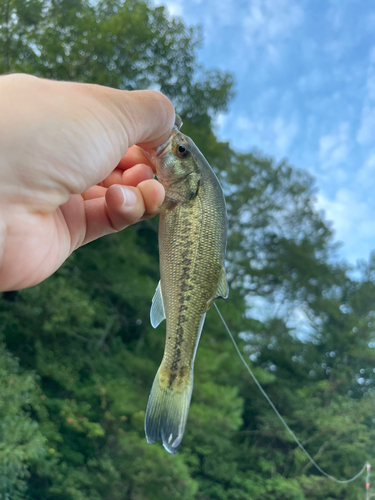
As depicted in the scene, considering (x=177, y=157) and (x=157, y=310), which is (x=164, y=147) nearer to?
→ (x=177, y=157)

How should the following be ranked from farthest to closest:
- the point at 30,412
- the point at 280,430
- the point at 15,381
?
the point at 280,430
the point at 30,412
the point at 15,381

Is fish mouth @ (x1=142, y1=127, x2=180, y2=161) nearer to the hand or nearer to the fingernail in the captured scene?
the hand

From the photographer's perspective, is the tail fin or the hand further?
the tail fin

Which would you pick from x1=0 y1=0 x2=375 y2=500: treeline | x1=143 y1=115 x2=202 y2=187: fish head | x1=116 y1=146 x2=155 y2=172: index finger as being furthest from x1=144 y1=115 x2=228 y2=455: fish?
x1=0 y1=0 x2=375 y2=500: treeline

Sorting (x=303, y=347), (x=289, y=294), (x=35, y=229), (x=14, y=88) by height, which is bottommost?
(x=35, y=229)

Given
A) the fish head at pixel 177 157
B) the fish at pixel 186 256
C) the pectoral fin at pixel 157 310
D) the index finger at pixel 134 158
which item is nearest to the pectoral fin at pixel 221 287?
the fish at pixel 186 256

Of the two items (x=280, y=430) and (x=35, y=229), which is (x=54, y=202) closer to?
(x=35, y=229)

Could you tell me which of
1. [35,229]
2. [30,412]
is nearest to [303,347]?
[30,412]
